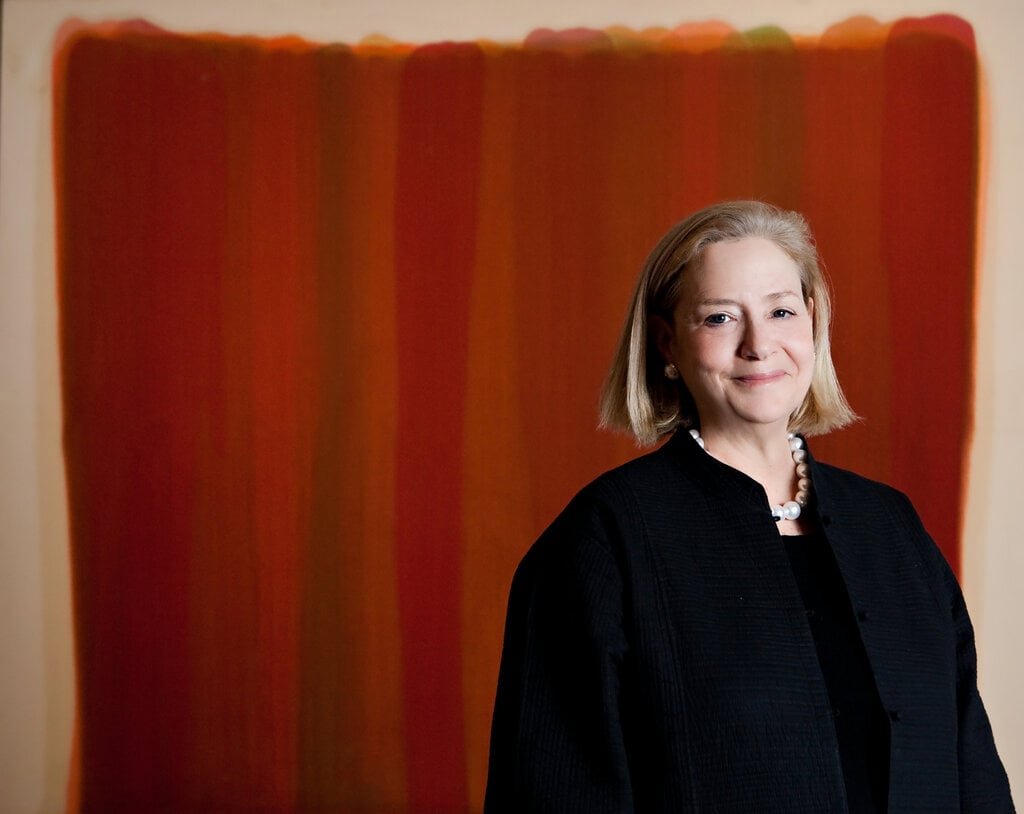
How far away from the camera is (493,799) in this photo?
4.52ft

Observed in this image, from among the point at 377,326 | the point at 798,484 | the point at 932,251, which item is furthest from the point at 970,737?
the point at 377,326

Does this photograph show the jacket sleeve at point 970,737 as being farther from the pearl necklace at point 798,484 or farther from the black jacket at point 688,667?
the pearl necklace at point 798,484

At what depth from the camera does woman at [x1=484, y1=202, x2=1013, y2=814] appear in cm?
133

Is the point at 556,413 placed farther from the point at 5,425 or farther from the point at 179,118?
the point at 5,425

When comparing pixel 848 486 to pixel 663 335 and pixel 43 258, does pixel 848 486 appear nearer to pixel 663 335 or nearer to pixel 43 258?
pixel 663 335

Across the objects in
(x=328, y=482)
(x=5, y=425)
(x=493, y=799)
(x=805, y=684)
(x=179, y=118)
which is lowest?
(x=493, y=799)

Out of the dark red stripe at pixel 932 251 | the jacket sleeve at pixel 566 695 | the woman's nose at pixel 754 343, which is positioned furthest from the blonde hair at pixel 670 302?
the dark red stripe at pixel 932 251

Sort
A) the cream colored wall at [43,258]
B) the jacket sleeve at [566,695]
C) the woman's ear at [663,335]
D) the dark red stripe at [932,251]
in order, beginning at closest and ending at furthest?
the jacket sleeve at [566,695], the woman's ear at [663,335], the dark red stripe at [932,251], the cream colored wall at [43,258]

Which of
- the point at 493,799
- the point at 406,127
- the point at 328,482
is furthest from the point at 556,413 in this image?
the point at 493,799

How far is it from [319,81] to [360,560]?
3.65ft

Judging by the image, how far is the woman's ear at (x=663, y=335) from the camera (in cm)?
158

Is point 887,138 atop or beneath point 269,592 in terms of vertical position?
atop

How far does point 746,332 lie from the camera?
1.49m

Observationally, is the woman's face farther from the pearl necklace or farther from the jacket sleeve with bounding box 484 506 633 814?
the jacket sleeve with bounding box 484 506 633 814
